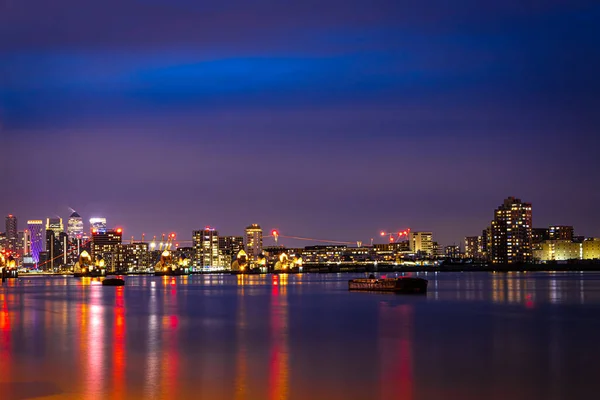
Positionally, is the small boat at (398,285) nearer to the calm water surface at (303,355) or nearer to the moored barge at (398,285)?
the moored barge at (398,285)

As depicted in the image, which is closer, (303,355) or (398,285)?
(303,355)

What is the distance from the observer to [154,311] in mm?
72500

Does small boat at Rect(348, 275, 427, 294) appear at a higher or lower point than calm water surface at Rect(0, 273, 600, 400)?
lower

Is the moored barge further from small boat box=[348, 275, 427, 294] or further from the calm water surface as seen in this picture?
the calm water surface

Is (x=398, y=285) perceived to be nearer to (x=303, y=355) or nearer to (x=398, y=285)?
(x=398, y=285)

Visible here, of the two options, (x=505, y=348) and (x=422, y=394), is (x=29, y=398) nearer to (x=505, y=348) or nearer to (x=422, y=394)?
(x=422, y=394)

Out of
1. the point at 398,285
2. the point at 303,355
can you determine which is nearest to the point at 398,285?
the point at 398,285

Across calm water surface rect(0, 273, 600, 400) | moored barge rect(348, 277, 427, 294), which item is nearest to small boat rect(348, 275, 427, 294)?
moored barge rect(348, 277, 427, 294)

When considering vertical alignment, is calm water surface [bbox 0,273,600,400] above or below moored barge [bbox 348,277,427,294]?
above

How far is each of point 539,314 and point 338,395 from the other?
141ft

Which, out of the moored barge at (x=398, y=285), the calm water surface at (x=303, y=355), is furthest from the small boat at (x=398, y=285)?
the calm water surface at (x=303, y=355)

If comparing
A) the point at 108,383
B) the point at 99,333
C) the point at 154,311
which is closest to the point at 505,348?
the point at 108,383

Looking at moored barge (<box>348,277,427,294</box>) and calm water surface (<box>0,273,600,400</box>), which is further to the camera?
moored barge (<box>348,277,427,294</box>)

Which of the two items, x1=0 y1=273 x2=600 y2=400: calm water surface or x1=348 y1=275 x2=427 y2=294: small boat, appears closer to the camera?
x1=0 y1=273 x2=600 y2=400: calm water surface
